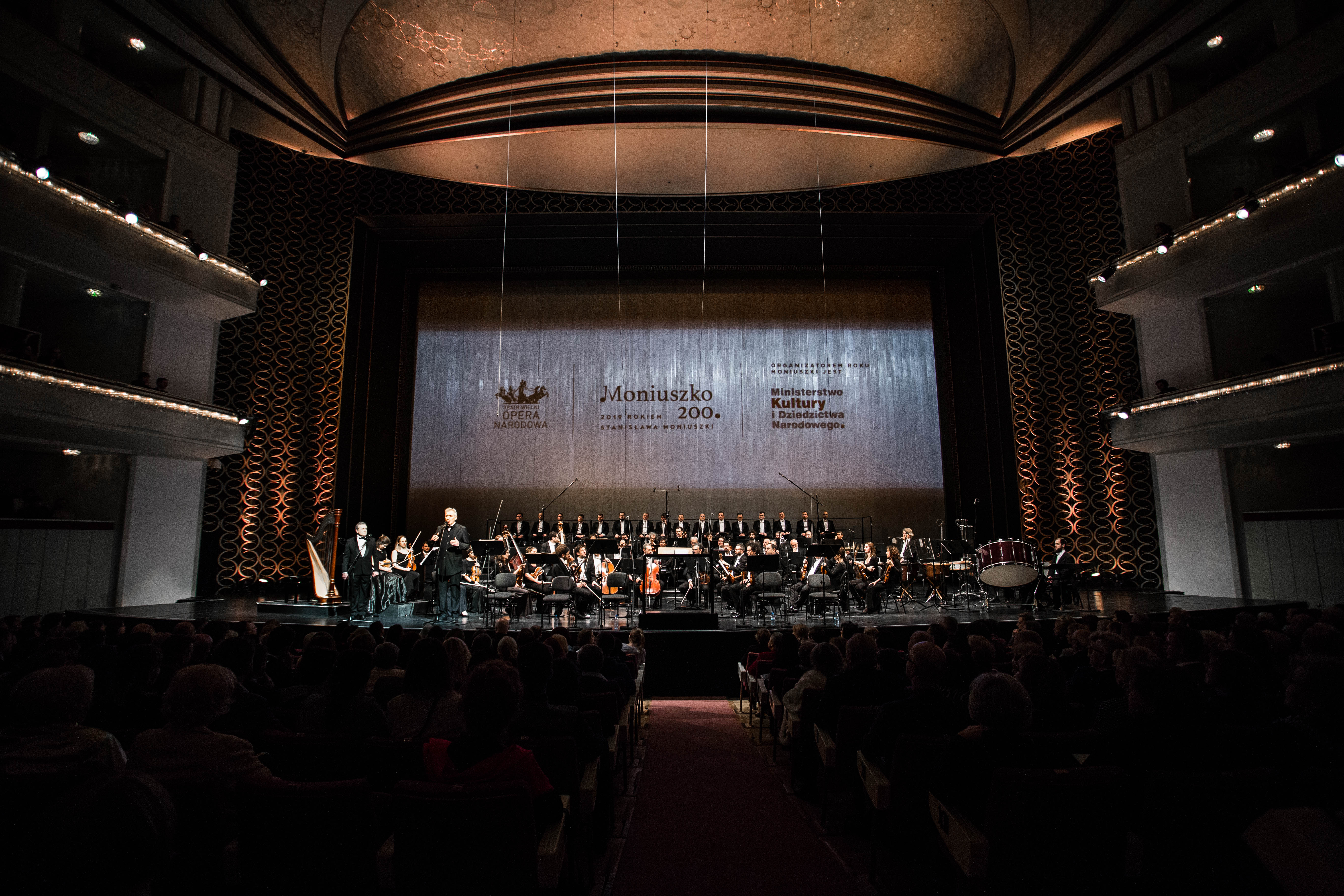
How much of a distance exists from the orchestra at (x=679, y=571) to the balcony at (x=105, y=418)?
318 centimetres

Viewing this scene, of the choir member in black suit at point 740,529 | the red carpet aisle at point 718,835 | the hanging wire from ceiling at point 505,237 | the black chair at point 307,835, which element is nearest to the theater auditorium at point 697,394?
the red carpet aisle at point 718,835

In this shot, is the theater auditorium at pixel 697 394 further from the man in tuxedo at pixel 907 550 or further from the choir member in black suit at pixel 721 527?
the choir member in black suit at pixel 721 527

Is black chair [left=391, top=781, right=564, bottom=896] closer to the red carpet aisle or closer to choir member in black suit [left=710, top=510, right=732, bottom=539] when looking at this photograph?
the red carpet aisle

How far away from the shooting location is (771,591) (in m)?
8.78

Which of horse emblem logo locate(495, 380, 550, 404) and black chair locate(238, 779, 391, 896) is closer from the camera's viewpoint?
black chair locate(238, 779, 391, 896)

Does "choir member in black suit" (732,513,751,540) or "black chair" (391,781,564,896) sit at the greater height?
"choir member in black suit" (732,513,751,540)

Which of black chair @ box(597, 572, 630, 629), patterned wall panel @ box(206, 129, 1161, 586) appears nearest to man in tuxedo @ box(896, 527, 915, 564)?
patterned wall panel @ box(206, 129, 1161, 586)

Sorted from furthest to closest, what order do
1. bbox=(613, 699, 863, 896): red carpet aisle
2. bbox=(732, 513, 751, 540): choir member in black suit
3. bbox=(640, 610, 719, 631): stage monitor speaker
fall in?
1. bbox=(732, 513, 751, 540): choir member in black suit
2. bbox=(640, 610, 719, 631): stage monitor speaker
3. bbox=(613, 699, 863, 896): red carpet aisle

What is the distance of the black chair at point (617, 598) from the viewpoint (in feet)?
28.5

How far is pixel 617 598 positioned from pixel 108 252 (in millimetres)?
8154

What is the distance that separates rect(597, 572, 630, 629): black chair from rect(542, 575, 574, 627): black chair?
16.0 inches

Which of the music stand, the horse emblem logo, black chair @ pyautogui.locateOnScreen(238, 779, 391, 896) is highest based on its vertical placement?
the horse emblem logo

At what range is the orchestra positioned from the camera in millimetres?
8688

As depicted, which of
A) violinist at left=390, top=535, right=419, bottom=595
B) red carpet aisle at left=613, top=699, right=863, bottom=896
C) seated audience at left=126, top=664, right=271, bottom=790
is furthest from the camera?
violinist at left=390, top=535, right=419, bottom=595
